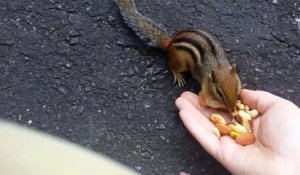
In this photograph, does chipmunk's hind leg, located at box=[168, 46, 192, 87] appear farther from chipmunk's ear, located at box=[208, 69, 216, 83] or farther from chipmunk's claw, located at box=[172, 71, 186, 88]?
chipmunk's ear, located at box=[208, 69, 216, 83]

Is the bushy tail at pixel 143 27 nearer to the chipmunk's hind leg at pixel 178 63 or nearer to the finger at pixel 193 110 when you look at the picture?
the chipmunk's hind leg at pixel 178 63

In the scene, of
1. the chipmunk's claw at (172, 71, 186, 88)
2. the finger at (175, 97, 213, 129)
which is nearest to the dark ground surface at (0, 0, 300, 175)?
the chipmunk's claw at (172, 71, 186, 88)

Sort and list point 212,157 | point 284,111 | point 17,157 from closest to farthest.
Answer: point 17,157 < point 284,111 < point 212,157

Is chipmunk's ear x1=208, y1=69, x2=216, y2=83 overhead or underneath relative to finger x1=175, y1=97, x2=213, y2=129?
overhead

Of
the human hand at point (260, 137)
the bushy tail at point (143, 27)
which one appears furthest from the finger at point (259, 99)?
the bushy tail at point (143, 27)

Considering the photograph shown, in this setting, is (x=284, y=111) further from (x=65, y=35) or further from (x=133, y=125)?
(x=65, y=35)

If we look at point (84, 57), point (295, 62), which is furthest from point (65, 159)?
point (295, 62)
